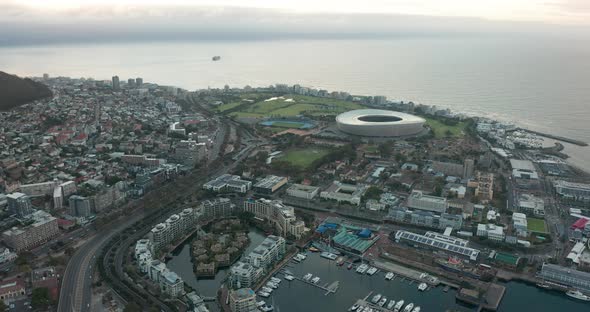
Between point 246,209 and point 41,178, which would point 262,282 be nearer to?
point 246,209

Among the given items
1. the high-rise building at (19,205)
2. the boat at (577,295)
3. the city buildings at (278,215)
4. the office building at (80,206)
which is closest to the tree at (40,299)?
the office building at (80,206)

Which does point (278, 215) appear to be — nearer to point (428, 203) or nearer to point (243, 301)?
point (243, 301)

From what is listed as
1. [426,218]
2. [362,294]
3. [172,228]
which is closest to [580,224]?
[426,218]

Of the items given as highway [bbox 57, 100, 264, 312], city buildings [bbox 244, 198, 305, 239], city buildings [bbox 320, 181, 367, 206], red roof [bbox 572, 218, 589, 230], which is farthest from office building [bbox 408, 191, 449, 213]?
highway [bbox 57, 100, 264, 312]

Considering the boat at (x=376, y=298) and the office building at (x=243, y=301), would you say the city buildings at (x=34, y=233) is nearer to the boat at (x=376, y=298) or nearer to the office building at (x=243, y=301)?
the office building at (x=243, y=301)

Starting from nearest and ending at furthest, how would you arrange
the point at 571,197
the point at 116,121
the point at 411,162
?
the point at 571,197 → the point at 411,162 → the point at 116,121

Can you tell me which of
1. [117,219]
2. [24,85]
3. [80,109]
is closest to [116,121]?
[80,109]
